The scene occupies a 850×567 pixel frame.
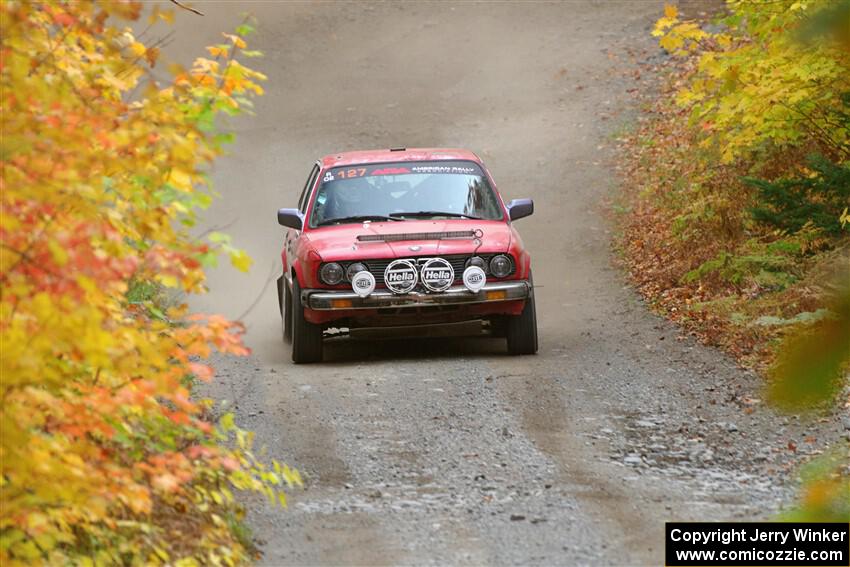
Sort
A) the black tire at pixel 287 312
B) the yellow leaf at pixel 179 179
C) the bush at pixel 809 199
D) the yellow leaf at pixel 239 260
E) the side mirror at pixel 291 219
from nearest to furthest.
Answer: the yellow leaf at pixel 239 260 → the yellow leaf at pixel 179 179 → the bush at pixel 809 199 → the side mirror at pixel 291 219 → the black tire at pixel 287 312

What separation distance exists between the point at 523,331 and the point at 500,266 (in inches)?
28.2

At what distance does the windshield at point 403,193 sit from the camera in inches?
452

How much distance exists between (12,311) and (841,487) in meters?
2.91

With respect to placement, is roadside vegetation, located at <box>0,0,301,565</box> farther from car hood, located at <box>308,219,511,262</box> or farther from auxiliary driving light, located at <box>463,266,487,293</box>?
auxiliary driving light, located at <box>463,266,487,293</box>

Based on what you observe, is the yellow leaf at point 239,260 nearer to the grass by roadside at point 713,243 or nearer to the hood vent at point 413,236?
the grass by roadside at point 713,243

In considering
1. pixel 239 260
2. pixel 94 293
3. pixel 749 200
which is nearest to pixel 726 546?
pixel 239 260

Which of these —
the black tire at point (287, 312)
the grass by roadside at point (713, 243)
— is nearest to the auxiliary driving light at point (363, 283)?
the black tire at point (287, 312)

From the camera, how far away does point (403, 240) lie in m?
10.8

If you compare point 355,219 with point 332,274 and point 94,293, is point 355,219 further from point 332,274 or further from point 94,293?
point 94,293

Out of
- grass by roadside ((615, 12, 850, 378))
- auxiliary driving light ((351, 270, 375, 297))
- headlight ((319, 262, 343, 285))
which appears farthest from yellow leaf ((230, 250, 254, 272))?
headlight ((319, 262, 343, 285))

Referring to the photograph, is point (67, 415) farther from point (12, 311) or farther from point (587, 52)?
point (587, 52)

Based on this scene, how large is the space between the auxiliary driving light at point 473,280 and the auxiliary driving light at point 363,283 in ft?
2.61

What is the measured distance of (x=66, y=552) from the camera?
512cm

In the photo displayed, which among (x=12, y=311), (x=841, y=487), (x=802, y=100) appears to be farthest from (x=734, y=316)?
(x=841, y=487)
